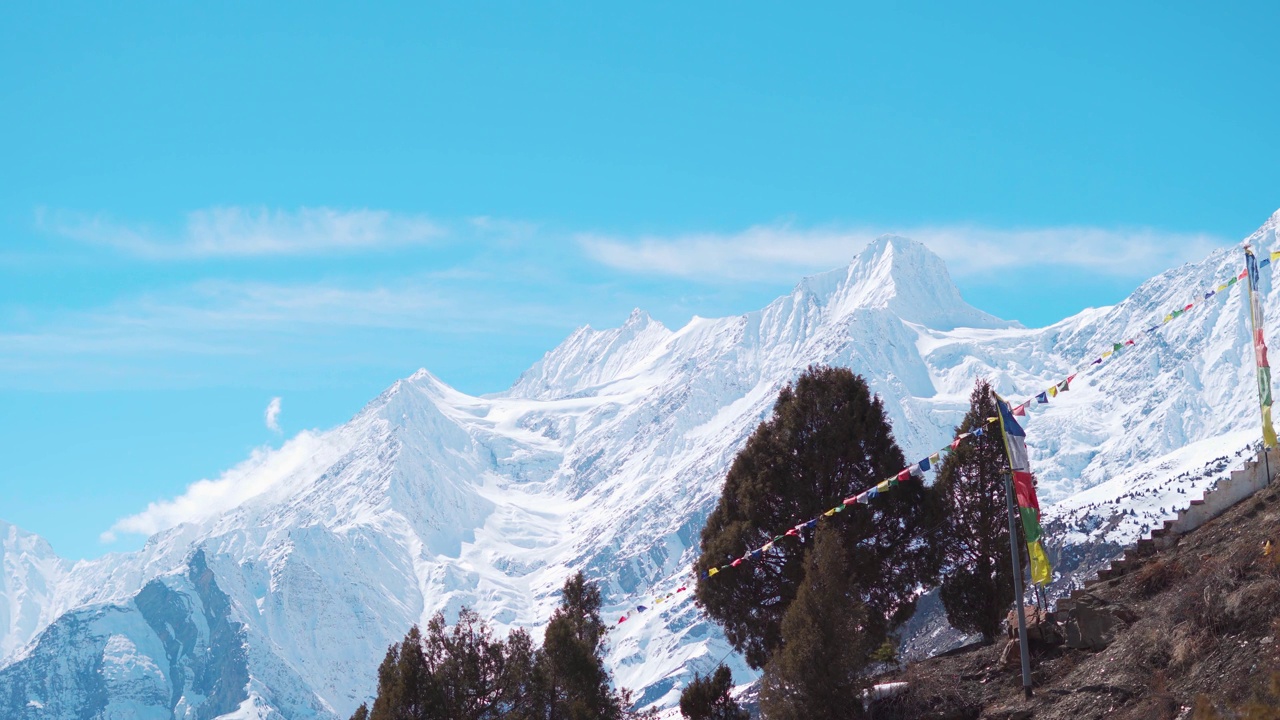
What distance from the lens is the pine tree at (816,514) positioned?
38.8 m

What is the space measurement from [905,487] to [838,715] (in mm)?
10401

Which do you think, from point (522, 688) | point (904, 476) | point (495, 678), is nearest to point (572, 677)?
point (522, 688)

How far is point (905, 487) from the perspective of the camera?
130ft

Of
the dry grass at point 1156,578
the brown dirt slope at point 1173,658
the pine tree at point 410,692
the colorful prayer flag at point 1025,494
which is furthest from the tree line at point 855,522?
the dry grass at point 1156,578

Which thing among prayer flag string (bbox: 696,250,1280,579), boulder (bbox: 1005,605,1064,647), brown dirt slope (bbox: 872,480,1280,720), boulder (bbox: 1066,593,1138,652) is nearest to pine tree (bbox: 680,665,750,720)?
prayer flag string (bbox: 696,250,1280,579)

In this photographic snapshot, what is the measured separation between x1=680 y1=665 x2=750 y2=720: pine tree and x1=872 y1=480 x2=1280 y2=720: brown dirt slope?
5.45 metres

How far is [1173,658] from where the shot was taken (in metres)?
25.0

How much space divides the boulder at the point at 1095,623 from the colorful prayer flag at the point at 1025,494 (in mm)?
1300

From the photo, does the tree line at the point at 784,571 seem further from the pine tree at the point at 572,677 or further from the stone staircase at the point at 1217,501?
the stone staircase at the point at 1217,501

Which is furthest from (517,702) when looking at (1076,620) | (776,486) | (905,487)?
(1076,620)

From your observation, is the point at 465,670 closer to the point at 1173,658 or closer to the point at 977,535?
the point at 977,535

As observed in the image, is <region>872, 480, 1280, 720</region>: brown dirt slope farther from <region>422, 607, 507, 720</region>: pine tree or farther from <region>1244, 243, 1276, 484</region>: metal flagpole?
<region>422, 607, 507, 720</region>: pine tree

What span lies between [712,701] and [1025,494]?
38.2 ft

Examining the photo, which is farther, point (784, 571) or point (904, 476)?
point (784, 571)
